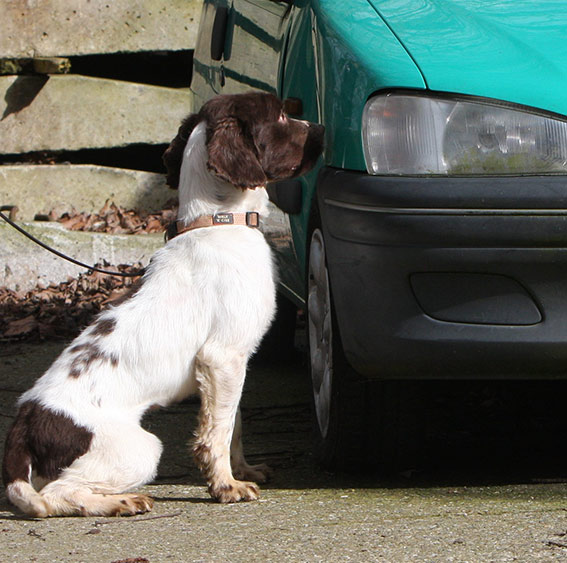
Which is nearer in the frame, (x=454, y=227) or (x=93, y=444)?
(x=454, y=227)

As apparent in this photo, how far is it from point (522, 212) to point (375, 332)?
60 centimetres

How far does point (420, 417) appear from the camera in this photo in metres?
3.85

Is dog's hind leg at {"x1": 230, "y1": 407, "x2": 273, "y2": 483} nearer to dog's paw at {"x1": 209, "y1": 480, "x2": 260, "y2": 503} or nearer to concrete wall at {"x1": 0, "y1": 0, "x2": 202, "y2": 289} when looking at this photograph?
dog's paw at {"x1": 209, "y1": 480, "x2": 260, "y2": 503}

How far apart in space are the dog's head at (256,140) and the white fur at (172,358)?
14 centimetres

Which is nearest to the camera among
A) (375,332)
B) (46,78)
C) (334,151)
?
(375,332)

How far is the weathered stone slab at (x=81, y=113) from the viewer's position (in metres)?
8.62

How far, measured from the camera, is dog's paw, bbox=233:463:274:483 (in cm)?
397

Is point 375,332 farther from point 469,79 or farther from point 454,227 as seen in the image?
point 469,79


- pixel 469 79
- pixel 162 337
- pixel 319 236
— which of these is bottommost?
pixel 162 337

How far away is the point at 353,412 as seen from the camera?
3789 millimetres

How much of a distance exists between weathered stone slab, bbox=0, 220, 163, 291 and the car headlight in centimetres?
463

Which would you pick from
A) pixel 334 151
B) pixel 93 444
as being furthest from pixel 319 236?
pixel 93 444

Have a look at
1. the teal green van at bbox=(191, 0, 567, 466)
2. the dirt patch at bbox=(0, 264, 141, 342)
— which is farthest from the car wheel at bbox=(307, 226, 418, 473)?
the dirt patch at bbox=(0, 264, 141, 342)

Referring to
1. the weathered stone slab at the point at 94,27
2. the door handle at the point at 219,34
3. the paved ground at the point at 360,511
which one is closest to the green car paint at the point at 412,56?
the paved ground at the point at 360,511
